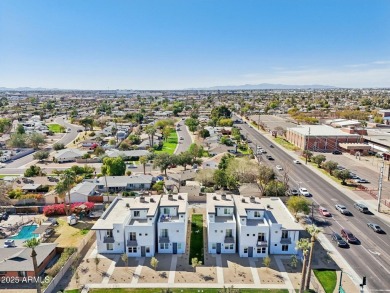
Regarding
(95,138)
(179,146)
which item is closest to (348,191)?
(179,146)

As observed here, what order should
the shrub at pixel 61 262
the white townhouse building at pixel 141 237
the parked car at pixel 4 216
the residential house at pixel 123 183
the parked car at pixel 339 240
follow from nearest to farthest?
the shrub at pixel 61 262
the white townhouse building at pixel 141 237
the parked car at pixel 339 240
the parked car at pixel 4 216
the residential house at pixel 123 183

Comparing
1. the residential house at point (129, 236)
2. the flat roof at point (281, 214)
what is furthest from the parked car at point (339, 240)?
the residential house at point (129, 236)

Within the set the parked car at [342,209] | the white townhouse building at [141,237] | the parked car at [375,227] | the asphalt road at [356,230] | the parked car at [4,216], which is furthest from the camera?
the parked car at [4,216]

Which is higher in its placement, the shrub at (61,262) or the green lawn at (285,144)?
the green lawn at (285,144)

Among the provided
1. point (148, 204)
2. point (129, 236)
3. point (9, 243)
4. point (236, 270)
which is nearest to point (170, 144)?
point (148, 204)

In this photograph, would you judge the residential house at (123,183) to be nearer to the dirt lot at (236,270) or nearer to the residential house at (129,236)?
the residential house at (129,236)

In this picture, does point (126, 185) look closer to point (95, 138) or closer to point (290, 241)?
point (290, 241)
